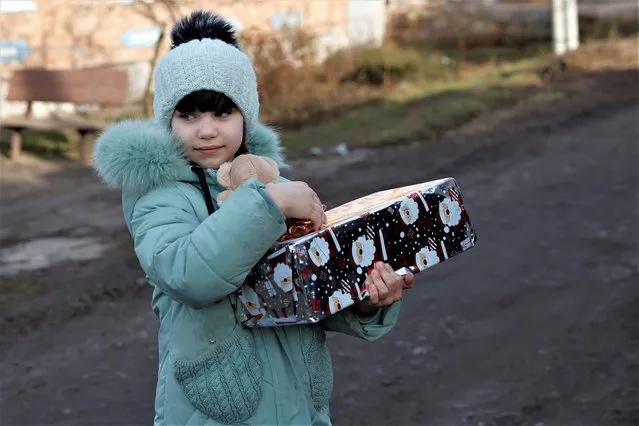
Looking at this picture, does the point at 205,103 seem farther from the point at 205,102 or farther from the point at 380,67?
the point at 380,67

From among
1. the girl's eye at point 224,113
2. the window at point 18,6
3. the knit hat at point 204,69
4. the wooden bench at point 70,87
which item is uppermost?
the knit hat at point 204,69

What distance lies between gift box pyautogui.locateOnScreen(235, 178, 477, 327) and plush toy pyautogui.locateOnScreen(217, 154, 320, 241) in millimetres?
37

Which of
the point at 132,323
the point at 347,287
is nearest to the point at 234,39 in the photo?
the point at 347,287

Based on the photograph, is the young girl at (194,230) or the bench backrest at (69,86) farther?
the bench backrest at (69,86)

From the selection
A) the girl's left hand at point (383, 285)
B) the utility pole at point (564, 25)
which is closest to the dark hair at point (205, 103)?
the girl's left hand at point (383, 285)

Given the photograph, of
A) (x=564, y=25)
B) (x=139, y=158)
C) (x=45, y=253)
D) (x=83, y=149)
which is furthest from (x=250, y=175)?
(x=564, y=25)

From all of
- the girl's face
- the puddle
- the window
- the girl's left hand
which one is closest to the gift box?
the girl's left hand

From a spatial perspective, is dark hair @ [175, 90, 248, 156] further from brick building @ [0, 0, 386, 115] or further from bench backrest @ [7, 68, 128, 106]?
brick building @ [0, 0, 386, 115]

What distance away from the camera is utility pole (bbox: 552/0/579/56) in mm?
16188

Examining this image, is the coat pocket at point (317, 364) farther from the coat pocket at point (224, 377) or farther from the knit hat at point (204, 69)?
the knit hat at point (204, 69)

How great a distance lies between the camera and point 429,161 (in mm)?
10438

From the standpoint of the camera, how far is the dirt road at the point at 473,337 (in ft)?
15.7

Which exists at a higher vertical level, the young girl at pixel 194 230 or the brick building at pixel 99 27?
the young girl at pixel 194 230

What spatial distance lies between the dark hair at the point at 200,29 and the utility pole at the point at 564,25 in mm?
14237
